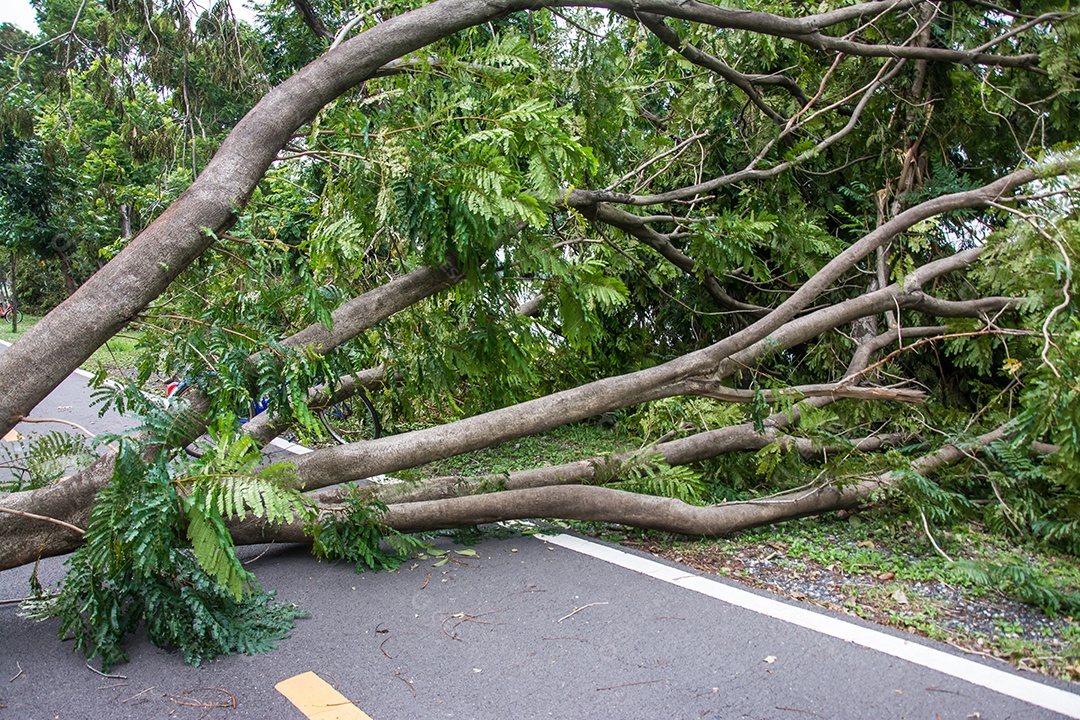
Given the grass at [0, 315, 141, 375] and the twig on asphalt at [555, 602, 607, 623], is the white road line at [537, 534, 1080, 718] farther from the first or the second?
the grass at [0, 315, 141, 375]

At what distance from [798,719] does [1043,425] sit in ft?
6.48

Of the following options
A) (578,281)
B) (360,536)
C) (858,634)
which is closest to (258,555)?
(360,536)

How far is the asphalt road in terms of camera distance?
9.37ft

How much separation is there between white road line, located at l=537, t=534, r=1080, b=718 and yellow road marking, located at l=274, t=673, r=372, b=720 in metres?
1.80

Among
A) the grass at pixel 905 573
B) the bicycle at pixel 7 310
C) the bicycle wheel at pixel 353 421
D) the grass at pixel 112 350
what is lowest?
the grass at pixel 905 573

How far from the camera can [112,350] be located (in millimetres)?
4949

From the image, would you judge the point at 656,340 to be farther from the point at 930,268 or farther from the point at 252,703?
the point at 252,703

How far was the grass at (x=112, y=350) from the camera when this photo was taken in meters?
4.34

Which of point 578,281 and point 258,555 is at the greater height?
point 578,281

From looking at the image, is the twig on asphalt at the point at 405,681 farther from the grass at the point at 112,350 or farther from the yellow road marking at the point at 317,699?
the grass at the point at 112,350

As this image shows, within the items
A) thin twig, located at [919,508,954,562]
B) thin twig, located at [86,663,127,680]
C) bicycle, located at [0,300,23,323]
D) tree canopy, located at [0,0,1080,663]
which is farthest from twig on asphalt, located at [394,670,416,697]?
bicycle, located at [0,300,23,323]

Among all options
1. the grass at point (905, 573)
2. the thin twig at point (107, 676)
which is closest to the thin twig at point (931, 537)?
the grass at point (905, 573)

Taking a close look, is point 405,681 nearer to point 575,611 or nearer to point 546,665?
point 546,665

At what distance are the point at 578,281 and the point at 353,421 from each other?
3994 millimetres
